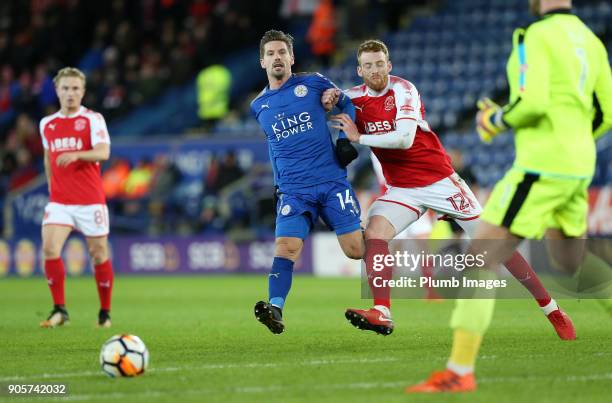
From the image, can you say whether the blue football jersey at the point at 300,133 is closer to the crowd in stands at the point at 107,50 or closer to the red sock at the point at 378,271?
the red sock at the point at 378,271

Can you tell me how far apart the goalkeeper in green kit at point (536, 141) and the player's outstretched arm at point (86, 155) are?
18.1ft

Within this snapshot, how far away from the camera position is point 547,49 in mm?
6371

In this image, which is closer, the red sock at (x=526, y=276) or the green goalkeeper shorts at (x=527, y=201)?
the green goalkeeper shorts at (x=527, y=201)

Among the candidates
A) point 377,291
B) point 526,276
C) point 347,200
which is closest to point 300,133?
point 347,200

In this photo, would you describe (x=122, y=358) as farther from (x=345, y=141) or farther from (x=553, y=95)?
(x=553, y=95)

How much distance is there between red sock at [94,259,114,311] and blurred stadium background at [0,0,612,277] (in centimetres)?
607

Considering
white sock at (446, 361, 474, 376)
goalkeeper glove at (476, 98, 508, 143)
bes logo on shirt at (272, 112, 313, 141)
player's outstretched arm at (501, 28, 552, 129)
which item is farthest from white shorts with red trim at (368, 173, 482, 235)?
white sock at (446, 361, 474, 376)

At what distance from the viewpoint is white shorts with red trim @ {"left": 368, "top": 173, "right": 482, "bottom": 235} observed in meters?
9.34

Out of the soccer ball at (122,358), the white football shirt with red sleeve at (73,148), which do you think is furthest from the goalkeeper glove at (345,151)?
the white football shirt with red sleeve at (73,148)

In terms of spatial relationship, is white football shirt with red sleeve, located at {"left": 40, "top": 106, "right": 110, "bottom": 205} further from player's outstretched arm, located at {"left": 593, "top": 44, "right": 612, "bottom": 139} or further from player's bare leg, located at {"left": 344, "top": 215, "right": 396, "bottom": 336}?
player's outstretched arm, located at {"left": 593, "top": 44, "right": 612, "bottom": 139}

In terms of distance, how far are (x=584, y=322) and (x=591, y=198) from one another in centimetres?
875

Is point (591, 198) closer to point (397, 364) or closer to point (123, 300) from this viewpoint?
point (123, 300)

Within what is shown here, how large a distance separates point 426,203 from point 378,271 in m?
0.78

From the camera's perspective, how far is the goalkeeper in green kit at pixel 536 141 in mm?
6285
